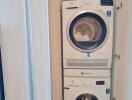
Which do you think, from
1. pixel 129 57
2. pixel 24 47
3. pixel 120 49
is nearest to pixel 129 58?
pixel 129 57

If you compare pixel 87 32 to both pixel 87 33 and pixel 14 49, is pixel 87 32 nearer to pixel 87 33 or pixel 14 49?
pixel 87 33

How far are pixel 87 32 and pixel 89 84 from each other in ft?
2.25

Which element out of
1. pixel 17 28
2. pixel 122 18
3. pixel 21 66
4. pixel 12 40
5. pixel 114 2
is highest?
pixel 114 2

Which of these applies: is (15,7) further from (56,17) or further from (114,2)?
(114,2)

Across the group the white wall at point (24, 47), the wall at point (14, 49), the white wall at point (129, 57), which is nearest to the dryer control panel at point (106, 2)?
the white wall at point (129, 57)

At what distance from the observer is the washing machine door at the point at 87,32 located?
2.13 meters

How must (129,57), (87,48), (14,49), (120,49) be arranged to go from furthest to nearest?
(87,48) < (120,49) < (129,57) < (14,49)

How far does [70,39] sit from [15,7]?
852 mm

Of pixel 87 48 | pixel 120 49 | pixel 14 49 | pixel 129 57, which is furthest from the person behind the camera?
pixel 87 48

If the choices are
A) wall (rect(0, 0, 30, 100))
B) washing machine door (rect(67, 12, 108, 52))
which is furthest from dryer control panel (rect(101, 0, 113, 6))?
wall (rect(0, 0, 30, 100))

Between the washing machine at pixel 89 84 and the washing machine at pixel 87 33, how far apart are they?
0.31 ft

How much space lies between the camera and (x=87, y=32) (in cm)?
225

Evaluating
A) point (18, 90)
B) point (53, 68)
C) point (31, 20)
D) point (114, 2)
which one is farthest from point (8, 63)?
point (114, 2)

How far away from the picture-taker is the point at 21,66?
1.58 m
